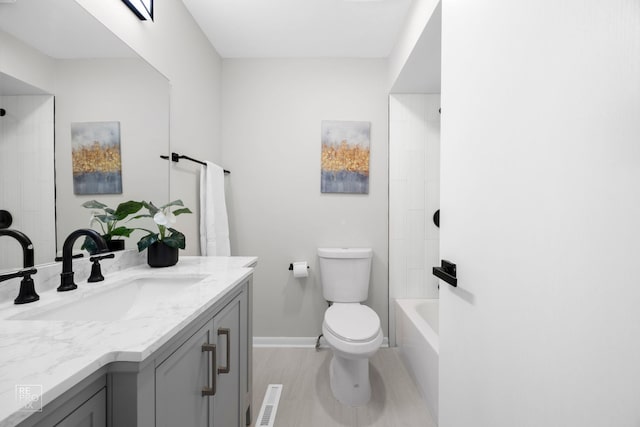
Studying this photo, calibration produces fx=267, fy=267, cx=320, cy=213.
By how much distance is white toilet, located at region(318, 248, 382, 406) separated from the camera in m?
1.47

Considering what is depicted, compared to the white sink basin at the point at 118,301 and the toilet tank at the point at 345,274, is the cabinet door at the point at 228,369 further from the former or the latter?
the toilet tank at the point at 345,274

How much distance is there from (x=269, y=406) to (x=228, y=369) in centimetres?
79

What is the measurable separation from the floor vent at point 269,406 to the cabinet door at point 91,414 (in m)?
1.16

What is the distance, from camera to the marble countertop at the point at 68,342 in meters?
0.40

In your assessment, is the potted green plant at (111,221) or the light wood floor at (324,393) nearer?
the potted green plant at (111,221)

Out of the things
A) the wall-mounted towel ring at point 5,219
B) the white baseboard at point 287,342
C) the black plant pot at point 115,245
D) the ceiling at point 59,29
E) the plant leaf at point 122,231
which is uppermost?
the ceiling at point 59,29

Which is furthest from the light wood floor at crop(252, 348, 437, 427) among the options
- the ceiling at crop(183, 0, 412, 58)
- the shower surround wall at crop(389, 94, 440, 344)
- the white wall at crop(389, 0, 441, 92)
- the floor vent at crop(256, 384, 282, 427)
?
the ceiling at crop(183, 0, 412, 58)

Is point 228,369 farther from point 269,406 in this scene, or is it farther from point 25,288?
point 269,406

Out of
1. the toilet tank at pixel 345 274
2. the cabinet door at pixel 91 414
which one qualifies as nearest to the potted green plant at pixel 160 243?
the cabinet door at pixel 91 414

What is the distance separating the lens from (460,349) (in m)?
0.91

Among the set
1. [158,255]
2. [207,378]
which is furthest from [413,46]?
[207,378]

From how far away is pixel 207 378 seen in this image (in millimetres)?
862

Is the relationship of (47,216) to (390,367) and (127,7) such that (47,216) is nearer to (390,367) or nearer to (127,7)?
(127,7)

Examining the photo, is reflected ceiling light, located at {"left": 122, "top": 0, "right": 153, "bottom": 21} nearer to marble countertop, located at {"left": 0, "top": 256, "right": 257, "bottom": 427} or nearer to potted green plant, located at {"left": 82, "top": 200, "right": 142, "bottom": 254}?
potted green plant, located at {"left": 82, "top": 200, "right": 142, "bottom": 254}
